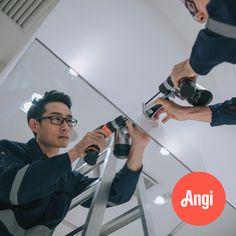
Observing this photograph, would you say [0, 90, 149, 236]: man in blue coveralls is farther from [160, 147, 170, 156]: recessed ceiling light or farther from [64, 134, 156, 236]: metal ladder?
[160, 147, 170, 156]: recessed ceiling light

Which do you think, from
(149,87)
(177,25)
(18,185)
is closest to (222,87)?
(177,25)

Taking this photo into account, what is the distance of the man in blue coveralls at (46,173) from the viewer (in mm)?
1125

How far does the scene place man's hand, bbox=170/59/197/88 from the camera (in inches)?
41.8

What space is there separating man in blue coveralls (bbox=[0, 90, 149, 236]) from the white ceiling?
5.5 inches

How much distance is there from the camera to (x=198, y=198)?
196 centimetres

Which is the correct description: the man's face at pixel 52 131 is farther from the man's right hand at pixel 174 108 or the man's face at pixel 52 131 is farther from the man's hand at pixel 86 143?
the man's right hand at pixel 174 108

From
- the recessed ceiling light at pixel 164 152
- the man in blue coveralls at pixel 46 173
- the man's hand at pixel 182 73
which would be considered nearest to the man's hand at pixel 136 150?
the man in blue coveralls at pixel 46 173

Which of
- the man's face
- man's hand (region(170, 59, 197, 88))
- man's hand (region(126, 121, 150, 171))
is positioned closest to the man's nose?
the man's face

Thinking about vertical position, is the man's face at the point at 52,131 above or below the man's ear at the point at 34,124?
above

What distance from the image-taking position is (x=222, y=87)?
2.52 meters

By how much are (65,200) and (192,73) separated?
2.08 ft

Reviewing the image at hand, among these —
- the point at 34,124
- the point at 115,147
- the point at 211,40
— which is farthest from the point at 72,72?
the point at 211,40

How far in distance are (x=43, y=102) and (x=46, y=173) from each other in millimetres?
499

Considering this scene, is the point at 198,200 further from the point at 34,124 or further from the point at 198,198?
the point at 34,124
